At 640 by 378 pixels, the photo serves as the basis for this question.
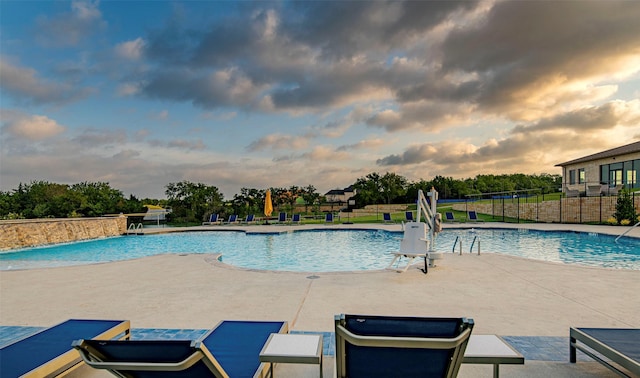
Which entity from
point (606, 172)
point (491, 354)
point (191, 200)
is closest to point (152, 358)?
point (491, 354)

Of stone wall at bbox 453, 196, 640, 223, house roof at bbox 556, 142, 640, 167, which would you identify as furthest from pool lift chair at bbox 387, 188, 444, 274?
house roof at bbox 556, 142, 640, 167

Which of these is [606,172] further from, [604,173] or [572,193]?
[572,193]

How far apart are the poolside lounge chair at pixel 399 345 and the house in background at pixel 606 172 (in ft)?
77.9

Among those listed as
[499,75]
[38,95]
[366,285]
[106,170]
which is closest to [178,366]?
[366,285]

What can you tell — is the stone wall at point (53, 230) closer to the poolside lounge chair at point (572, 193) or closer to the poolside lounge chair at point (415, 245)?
the poolside lounge chair at point (415, 245)

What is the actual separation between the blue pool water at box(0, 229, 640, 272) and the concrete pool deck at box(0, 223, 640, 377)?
→ 101 inches

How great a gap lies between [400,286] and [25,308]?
549 cm

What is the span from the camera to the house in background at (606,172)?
21031 millimetres

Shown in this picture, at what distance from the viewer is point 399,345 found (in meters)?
1.91

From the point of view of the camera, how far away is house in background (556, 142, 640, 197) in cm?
2103

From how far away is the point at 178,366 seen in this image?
1.80m

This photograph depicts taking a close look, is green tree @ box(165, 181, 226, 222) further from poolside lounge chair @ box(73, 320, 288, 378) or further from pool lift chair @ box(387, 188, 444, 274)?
poolside lounge chair @ box(73, 320, 288, 378)

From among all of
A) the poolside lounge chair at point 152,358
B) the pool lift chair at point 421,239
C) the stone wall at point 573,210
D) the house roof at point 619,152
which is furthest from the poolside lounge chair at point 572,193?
the poolside lounge chair at point 152,358

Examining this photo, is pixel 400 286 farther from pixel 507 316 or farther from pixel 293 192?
pixel 293 192
